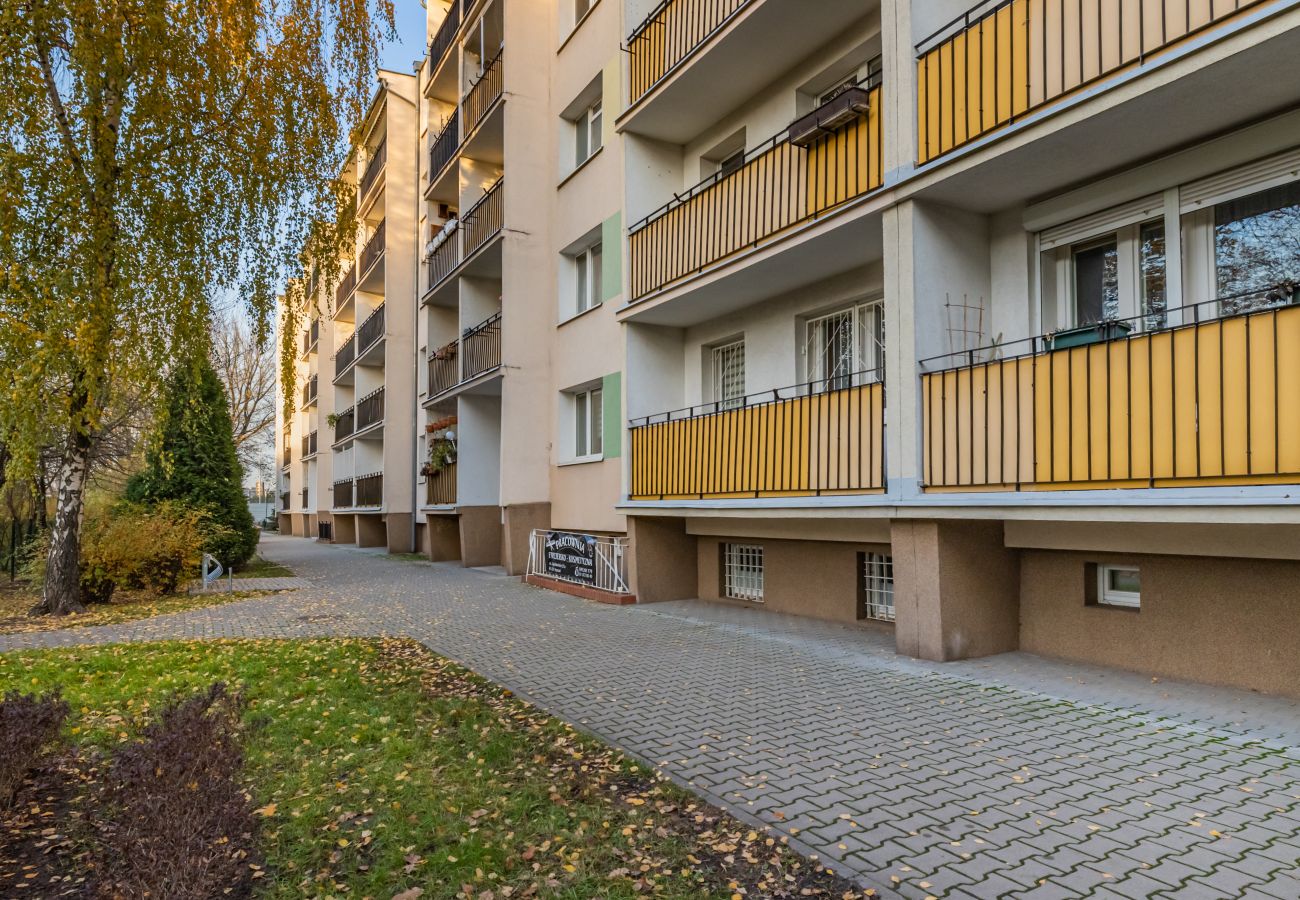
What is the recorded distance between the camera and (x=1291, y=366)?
16.6 ft

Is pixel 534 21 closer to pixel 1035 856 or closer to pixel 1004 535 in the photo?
pixel 1004 535

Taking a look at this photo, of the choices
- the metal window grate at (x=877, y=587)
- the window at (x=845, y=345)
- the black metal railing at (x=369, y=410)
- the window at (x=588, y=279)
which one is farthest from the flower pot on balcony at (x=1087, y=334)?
the black metal railing at (x=369, y=410)

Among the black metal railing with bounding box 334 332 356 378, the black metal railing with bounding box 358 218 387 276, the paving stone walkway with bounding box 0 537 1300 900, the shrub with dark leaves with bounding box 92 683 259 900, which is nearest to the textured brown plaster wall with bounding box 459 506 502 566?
the paving stone walkway with bounding box 0 537 1300 900

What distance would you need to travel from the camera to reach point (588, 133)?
16.0m

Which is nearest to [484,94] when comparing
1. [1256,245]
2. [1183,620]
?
[1256,245]

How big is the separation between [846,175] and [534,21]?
11459mm

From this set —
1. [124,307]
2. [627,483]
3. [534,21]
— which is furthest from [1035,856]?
[534,21]

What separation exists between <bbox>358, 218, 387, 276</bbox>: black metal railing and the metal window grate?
23.7 metres

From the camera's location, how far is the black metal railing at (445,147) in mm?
21234

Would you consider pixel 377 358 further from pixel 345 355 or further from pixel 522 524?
pixel 522 524

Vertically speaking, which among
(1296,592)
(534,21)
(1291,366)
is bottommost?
(1296,592)

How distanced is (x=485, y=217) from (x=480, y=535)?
746 centimetres

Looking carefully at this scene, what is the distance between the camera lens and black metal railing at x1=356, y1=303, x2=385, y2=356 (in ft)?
94.8

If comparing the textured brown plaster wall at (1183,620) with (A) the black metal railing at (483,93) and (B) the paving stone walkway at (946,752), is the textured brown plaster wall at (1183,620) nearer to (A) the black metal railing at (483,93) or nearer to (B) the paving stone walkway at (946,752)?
(B) the paving stone walkway at (946,752)
